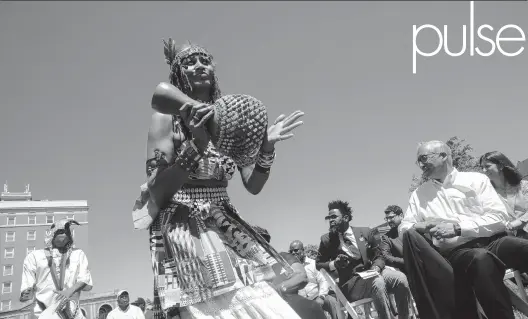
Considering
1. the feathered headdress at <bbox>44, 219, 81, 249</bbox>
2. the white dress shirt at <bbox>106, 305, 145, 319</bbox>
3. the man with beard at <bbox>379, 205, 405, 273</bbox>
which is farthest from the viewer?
the white dress shirt at <bbox>106, 305, 145, 319</bbox>

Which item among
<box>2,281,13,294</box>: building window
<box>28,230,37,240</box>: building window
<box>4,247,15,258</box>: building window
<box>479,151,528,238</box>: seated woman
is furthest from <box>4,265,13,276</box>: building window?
<box>479,151,528,238</box>: seated woman

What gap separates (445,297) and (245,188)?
2324 mm

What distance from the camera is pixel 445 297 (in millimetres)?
3588

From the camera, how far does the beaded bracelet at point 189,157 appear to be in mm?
1808

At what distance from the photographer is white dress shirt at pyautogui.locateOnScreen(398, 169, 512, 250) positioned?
3873 mm

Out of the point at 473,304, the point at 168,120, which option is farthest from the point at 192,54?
the point at 473,304

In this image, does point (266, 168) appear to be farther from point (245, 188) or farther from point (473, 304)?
point (473, 304)

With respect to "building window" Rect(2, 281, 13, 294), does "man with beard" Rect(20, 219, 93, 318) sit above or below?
above

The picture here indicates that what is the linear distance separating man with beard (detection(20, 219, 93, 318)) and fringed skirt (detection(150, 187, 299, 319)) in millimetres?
5261

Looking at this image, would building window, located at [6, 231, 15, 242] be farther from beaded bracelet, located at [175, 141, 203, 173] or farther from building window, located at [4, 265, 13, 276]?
beaded bracelet, located at [175, 141, 203, 173]

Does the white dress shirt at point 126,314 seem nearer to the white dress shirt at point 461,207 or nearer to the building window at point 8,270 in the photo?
the white dress shirt at point 461,207

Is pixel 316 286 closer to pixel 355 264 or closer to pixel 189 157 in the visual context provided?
A: pixel 355 264

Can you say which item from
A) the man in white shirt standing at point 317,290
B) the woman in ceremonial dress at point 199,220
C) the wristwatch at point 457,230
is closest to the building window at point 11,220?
the man in white shirt standing at point 317,290

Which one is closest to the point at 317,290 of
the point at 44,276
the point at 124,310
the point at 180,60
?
the point at 44,276
